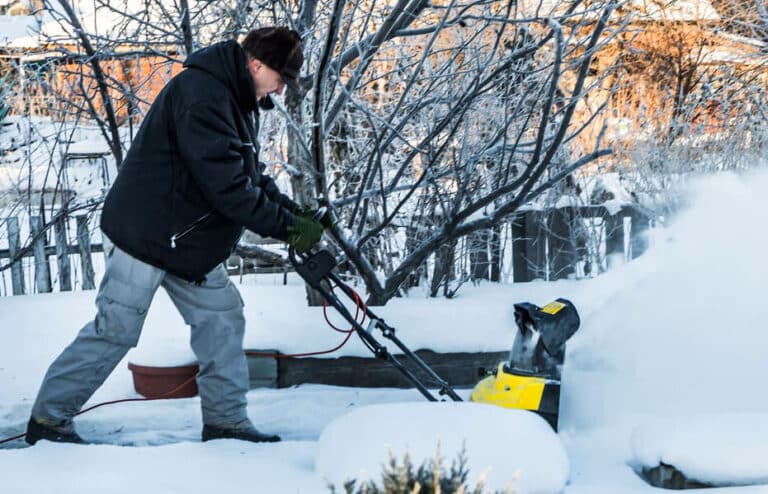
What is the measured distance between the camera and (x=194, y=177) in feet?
10.4

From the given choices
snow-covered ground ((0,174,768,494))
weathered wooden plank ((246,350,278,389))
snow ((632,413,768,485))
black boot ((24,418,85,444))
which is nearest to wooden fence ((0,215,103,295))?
snow-covered ground ((0,174,768,494))

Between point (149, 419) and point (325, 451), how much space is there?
1323mm

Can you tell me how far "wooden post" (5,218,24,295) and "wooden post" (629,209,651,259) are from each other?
531 cm

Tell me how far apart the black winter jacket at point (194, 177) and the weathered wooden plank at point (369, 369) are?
3.77ft

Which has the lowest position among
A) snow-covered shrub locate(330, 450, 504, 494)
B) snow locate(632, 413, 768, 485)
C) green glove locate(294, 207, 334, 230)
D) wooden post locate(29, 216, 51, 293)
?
snow locate(632, 413, 768, 485)

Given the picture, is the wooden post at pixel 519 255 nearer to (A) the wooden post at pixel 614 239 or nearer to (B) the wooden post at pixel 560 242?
(B) the wooden post at pixel 560 242

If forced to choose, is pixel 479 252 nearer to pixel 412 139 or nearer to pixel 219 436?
pixel 412 139

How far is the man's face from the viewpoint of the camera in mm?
3223

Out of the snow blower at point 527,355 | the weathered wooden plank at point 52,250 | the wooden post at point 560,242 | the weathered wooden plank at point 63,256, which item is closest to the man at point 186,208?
the snow blower at point 527,355

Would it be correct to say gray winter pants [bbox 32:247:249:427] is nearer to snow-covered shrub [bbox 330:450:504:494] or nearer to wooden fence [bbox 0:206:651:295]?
snow-covered shrub [bbox 330:450:504:494]

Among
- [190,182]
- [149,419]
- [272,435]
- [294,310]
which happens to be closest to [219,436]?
[272,435]

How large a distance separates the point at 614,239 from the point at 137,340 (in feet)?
17.5

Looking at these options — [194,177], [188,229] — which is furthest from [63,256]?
[194,177]

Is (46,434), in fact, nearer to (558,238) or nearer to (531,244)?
(531,244)
